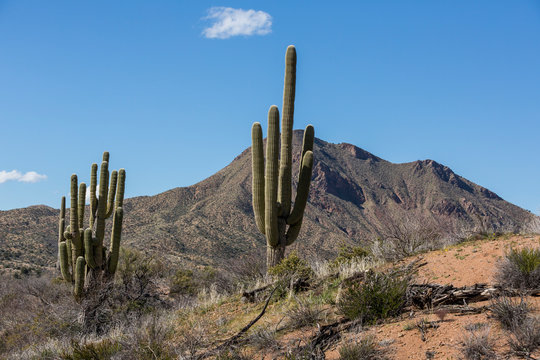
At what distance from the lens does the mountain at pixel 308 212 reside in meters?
40.7

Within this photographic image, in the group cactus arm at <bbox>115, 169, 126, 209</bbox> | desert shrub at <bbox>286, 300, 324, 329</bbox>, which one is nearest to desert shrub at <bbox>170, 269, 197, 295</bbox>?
cactus arm at <bbox>115, 169, 126, 209</bbox>

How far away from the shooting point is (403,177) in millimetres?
104000

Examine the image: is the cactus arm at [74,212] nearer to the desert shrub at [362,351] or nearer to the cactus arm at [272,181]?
the cactus arm at [272,181]

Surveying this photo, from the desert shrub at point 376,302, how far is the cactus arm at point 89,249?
1197cm

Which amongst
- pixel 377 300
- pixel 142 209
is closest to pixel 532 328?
pixel 377 300

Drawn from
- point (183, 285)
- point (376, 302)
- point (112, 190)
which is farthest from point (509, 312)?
point (183, 285)

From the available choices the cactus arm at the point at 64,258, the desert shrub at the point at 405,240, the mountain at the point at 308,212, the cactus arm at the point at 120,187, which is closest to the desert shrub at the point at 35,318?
the cactus arm at the point at 64,258

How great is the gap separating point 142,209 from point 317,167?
52230 mm

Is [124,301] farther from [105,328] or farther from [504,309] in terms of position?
[504,309]

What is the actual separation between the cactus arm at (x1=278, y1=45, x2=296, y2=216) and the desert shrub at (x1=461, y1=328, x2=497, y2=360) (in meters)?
7.90

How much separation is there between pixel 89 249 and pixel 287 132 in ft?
29.1

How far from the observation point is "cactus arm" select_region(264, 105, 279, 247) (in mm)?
12453

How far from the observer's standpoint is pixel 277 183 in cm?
1285

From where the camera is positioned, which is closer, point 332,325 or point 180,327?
point 332,325
